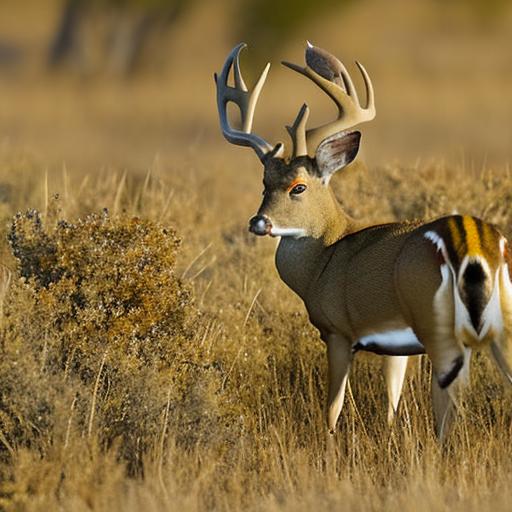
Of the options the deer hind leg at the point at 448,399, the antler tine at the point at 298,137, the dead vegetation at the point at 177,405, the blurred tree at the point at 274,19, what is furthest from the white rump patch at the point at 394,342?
the blurred tree at the point at 274,19

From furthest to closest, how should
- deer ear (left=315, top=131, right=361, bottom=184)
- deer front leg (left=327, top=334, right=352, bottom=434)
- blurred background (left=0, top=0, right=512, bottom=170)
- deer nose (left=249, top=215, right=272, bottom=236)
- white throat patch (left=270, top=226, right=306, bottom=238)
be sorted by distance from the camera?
1. blurred background (left=0, top=0, right=512, bottom=170)
2. deer ear (left=315, top=131, right=361, bottom=184)
3. white throat patch (left=270, top=226, right=306, bottom=238)
4. deer nose (left=249, top=215, right=272, bottom=236)
5. deer front leg (left=327, top=334, right=352, bottom=434)

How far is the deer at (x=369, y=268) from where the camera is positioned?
21.8 ft

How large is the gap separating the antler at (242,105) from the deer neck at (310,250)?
48cm

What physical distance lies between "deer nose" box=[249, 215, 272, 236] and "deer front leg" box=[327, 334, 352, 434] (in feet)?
2.21

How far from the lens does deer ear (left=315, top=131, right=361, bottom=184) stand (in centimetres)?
791

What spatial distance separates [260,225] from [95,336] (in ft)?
3.50

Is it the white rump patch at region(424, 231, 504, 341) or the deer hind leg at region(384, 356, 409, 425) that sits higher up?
the white rump patch at region(424, 231, 504, 341)

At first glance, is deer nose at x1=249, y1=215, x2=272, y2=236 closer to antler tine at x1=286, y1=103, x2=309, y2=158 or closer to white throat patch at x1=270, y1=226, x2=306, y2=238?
white throat patch at x1=270, y1=226, x2=306, y2=238

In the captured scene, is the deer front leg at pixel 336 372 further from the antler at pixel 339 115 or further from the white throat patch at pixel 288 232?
the antler at pixel 339 115

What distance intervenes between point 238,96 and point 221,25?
152 ft

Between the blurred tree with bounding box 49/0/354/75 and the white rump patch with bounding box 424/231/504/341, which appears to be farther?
the blurred tree with bounding box 49/0/354/75

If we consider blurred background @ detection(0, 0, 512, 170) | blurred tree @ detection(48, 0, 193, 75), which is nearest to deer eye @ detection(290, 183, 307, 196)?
blurred background @ detection(0, 0, 512, 170)

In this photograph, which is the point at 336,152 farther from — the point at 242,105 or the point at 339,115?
the point at 242,105

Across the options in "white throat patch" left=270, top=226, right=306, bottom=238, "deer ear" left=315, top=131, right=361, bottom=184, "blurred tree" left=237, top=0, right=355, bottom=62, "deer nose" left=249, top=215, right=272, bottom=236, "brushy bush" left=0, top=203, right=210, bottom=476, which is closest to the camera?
"brushy bush" left=0, top=203, right=210, bottom=476
